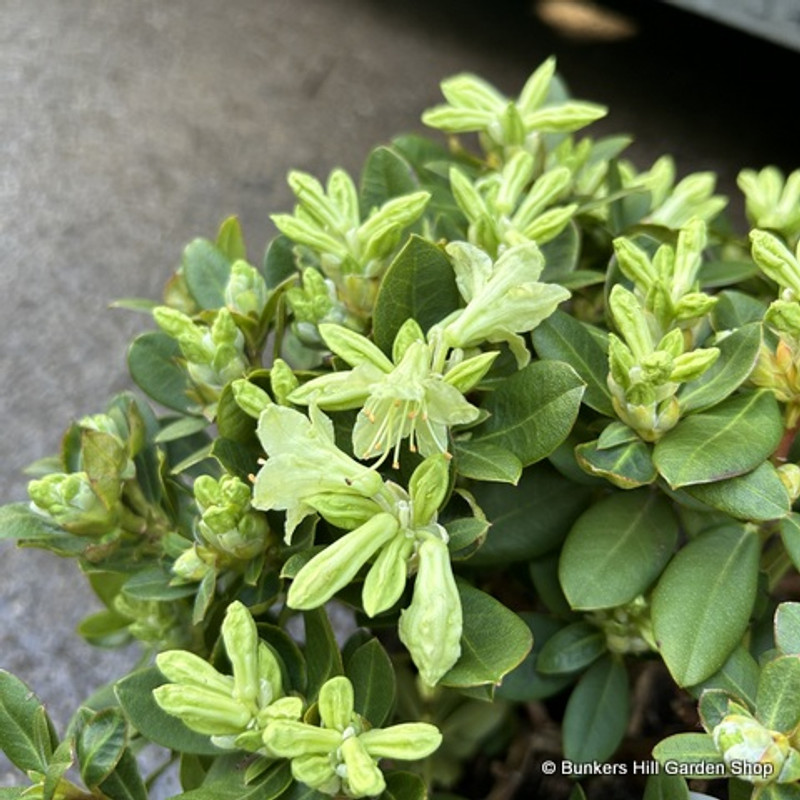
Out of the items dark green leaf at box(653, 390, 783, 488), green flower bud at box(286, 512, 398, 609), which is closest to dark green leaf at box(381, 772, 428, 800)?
green flower bud at box(286, 512, 398, 609)

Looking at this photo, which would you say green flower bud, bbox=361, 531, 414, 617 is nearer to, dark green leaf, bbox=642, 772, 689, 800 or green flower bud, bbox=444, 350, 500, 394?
green flower bud, bbox=444, 350, 500, 394

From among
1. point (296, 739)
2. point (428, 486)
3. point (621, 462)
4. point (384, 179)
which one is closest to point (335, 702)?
point (296, 739)

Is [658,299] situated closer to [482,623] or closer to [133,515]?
[482,623]

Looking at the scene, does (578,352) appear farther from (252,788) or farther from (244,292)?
(252,788)

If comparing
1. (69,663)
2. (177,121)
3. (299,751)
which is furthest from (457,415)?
(177,121)

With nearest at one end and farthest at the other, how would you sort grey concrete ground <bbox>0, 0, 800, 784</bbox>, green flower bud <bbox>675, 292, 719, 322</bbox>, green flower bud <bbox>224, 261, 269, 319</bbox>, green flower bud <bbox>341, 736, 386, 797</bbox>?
1. green flower bud <bbox>341, 736, 386, 797</bbox>
2. green flower bud <bbox>675, 292, 719, 322</bbox>
3. green flower bud <bbox>224, 261, 269, 319</bbox>
4. grey concrete ground <bbox>0, 0, 800, 784</bbox>

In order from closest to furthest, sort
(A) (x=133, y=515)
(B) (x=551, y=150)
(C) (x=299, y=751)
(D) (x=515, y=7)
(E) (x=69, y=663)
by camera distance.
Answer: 1. (C) (x=299, y=751)
2. (A) (x=133, y=515)
3. (B) (x=551, y=150)
4. (E) (x=69, y=663)
5. (D) (x=515, y=7)
